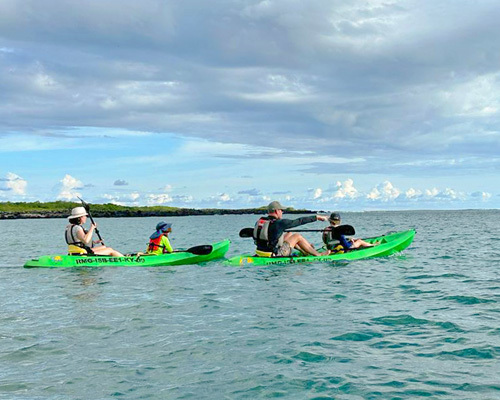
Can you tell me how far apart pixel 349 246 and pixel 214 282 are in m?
6.76

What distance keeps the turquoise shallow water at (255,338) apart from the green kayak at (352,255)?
2407 millimetres

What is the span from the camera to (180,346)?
333 inches

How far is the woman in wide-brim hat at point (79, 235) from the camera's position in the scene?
18750 mm

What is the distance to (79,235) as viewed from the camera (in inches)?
765

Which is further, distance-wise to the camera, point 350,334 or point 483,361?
point 350,334

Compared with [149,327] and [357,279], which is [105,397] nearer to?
[149,327]

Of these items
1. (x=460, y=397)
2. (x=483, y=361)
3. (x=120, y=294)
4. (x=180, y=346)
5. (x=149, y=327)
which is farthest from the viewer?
(x=120, y=294)

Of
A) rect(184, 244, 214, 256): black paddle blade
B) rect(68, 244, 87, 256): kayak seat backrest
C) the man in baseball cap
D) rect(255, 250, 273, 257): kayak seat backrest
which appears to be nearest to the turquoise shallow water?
the man in baseball cap

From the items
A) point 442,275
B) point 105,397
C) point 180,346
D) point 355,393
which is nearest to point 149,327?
point 180,346

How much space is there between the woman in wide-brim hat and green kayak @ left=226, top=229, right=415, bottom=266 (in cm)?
537

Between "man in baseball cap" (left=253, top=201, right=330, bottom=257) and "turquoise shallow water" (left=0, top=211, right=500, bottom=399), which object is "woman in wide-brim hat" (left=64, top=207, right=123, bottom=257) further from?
"man in baseball cap" (left=253, top=201, right=330, bottom=257)

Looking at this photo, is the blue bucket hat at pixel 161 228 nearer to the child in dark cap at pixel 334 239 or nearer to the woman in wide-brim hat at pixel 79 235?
the woman in wide-brim hat at pixel 79 235

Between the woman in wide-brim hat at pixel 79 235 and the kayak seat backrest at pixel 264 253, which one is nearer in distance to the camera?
the woman in wide-brim hat at pixel 79 235

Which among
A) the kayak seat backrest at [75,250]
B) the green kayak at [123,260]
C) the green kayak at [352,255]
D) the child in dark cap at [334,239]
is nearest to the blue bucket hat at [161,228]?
the green kayak at [123,260]
